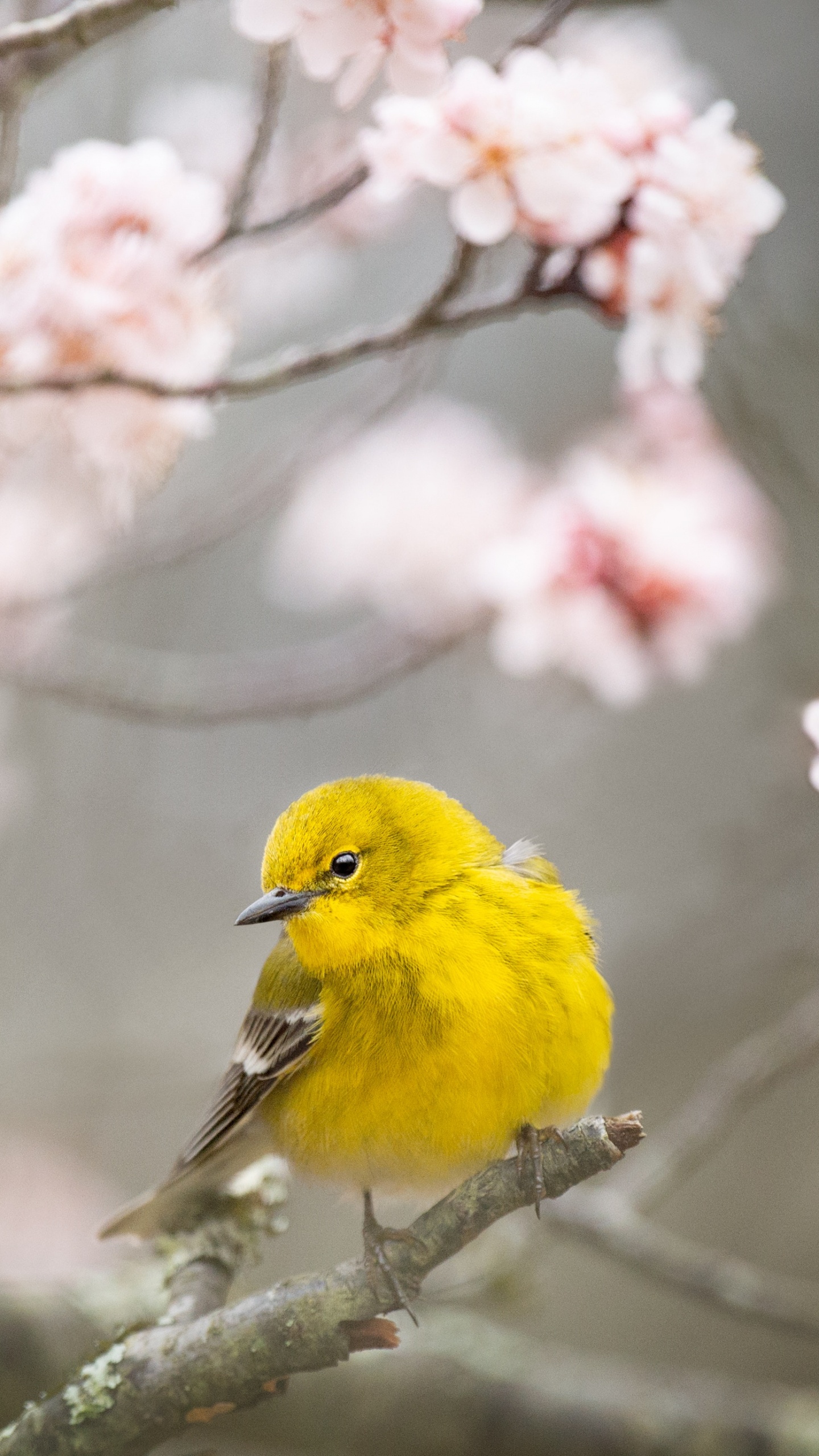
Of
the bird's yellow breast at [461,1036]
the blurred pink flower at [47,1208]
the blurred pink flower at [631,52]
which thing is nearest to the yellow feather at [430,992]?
the bird's yellow breast at [461,1036]

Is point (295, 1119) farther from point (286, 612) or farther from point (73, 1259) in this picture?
point (286, 612)

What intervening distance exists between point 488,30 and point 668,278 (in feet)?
3.59

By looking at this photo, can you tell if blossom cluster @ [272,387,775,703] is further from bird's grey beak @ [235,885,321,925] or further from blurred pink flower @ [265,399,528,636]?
bird's grey beak @ [235,885,321,925]

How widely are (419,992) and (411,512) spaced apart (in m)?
0.96

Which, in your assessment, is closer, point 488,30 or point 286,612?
point 488,30

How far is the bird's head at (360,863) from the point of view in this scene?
0.55 metres

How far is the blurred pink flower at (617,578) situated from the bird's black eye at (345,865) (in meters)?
0.45

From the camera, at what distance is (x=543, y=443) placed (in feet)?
6.39

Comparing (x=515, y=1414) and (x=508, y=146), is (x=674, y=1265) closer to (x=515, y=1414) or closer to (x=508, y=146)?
(x=515, y=1414)

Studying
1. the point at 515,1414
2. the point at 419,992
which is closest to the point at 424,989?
the point at 419,992

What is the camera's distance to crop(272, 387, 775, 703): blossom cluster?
98cm

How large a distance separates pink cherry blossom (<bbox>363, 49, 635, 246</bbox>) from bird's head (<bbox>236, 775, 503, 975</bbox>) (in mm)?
318

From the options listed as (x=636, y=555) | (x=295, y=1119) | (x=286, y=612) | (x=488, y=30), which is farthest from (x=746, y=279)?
(x=286, y=612)

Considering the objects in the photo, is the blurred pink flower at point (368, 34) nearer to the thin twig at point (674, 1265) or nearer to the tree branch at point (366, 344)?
the tree branch at point (366, 344)
